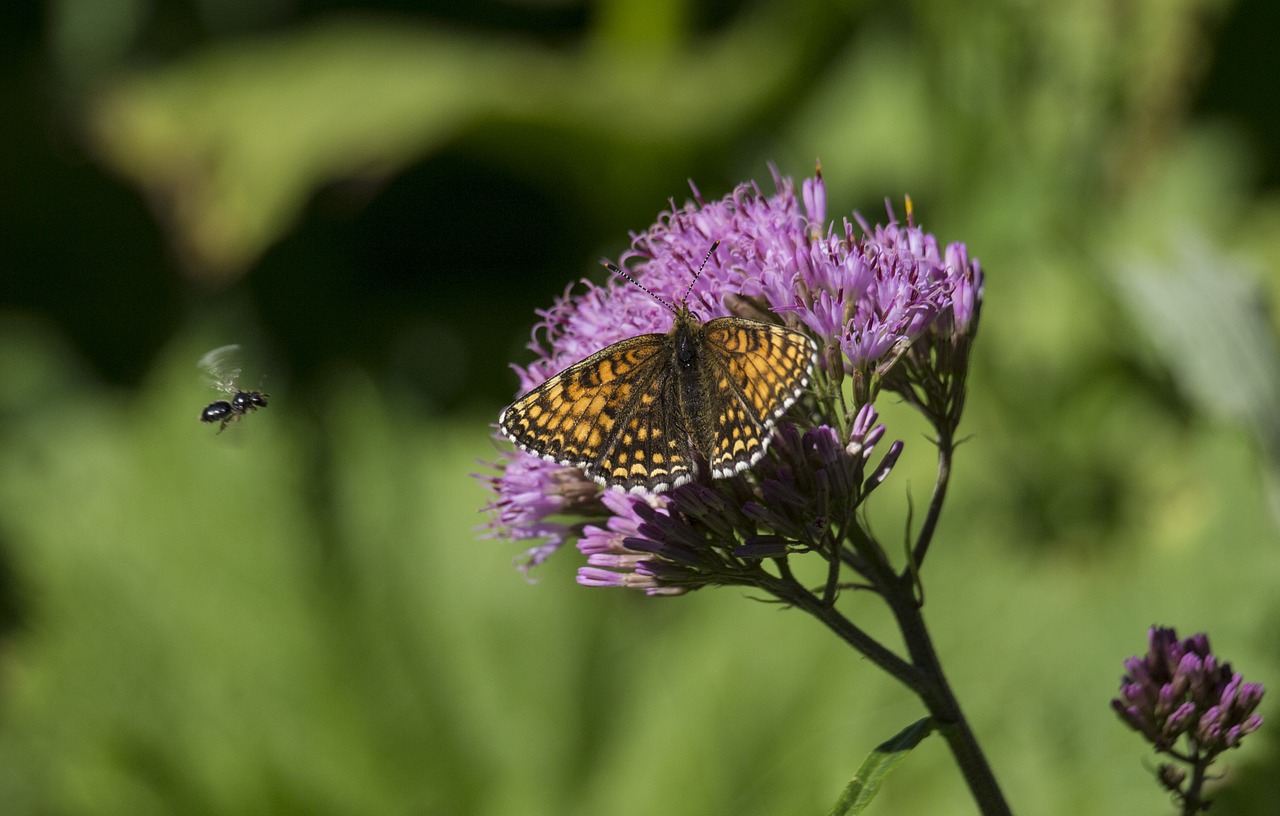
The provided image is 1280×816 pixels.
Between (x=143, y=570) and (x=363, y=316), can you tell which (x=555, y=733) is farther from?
(x=363, y=316)

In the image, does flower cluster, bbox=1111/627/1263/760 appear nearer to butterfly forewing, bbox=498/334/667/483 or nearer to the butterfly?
the butterfly

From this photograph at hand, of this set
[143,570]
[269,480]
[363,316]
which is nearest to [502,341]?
[363,316]

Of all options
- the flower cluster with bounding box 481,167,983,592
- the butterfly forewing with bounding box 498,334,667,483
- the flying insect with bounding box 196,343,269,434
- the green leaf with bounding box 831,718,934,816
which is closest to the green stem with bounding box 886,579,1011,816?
the green leaf with bounding box 831,718,934,816

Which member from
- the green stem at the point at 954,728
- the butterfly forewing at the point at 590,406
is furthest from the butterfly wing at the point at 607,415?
the green stem at the point at 954,728

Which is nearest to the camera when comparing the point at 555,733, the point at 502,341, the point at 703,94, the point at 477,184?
the point at 555,733

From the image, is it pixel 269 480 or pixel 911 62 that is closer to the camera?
pixel 269 480

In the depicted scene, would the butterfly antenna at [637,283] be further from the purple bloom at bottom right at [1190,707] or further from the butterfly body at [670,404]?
the purple bloom at bottom right at [1190,707]
